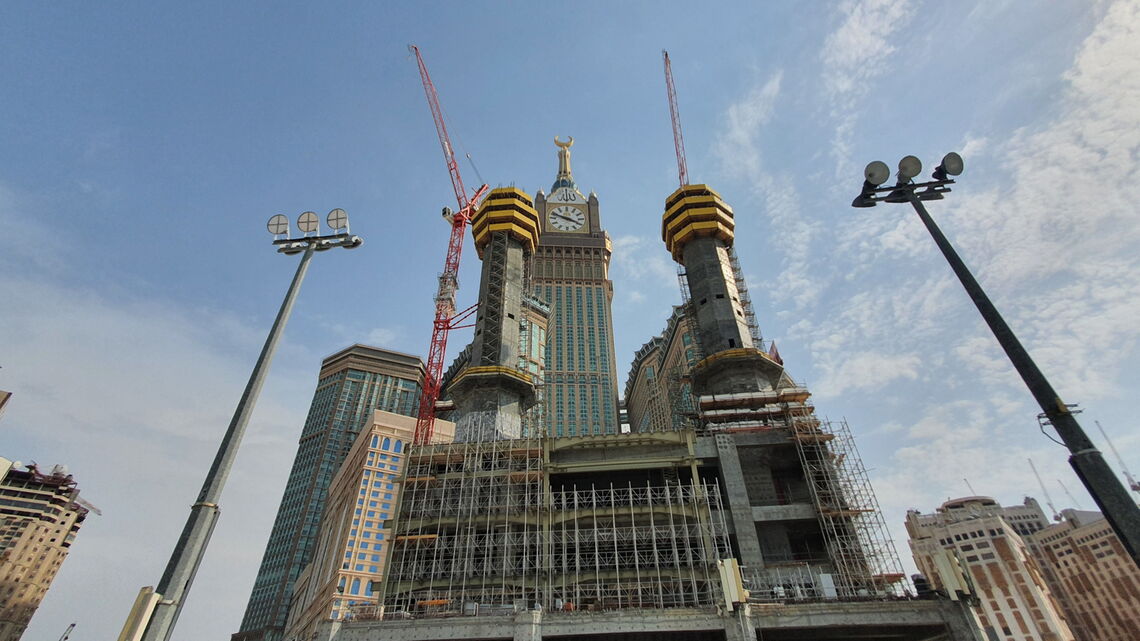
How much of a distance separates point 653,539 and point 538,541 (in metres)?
10.3

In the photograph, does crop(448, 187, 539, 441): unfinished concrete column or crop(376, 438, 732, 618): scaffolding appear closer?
crop(376, 438, 732, 618): scaffolding

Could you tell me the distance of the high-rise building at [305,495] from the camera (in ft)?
498

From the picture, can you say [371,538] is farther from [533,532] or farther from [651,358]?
[651,358]

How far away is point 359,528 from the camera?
100250 mm

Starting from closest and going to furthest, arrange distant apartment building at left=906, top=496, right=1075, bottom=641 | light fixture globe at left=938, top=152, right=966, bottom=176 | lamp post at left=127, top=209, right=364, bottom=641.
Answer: lamp post at left=127, top=209, right=364, bottom=641 < light fixture globe at left=938, top=152, right=966, bottom=176 < distant apartment building at left=906, top=496, right=1075, bottom=641

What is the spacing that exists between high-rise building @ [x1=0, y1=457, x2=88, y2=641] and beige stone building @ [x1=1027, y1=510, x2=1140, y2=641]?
251664mm

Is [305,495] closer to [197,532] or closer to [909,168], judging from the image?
[197,532]

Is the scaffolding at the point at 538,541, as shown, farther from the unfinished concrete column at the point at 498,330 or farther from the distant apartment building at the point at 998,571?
the distant apartment building at the point at 998,571

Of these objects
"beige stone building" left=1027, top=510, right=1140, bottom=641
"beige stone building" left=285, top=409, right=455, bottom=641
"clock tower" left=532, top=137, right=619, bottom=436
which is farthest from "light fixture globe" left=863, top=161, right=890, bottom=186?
"beige stone building" left=1027, top=510, right=1140, bottom=641

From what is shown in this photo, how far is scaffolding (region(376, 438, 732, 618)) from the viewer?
1980 inches

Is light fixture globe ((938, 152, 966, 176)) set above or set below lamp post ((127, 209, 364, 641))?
above

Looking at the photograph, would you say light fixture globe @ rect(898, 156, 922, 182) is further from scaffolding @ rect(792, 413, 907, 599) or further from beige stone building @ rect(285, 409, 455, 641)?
beige stone building @ rect(285, 409, 455, 641)

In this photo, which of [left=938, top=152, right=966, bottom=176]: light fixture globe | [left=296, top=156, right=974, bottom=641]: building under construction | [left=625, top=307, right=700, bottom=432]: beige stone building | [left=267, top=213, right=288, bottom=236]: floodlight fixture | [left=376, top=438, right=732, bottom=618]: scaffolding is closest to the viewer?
[left=938, top=152, right=966, bottom=176]: light fixture globe

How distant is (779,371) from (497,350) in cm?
3641
